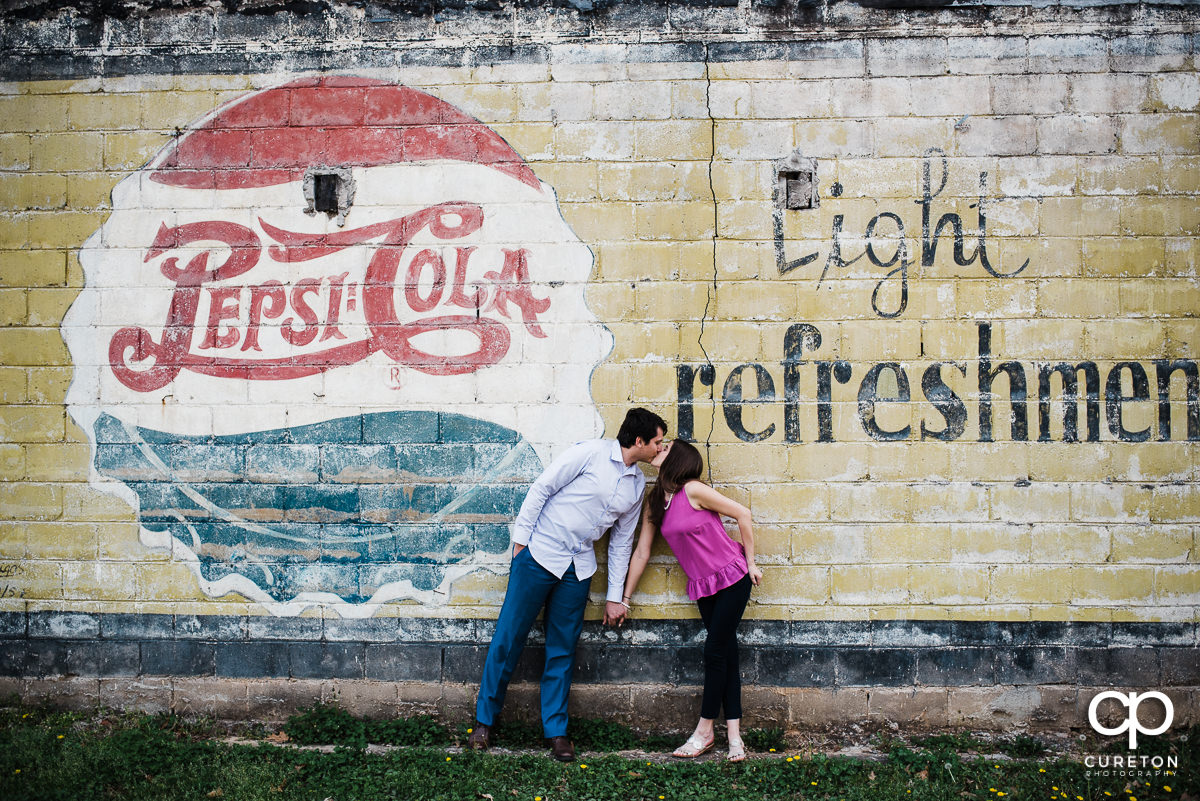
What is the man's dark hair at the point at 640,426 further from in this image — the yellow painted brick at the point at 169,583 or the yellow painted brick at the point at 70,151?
the yellow painted brick at the point at 70,151

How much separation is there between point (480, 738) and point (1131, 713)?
3.88 meters

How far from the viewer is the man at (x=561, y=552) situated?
4.29 meters

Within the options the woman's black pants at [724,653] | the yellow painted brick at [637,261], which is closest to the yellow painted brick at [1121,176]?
the yellow painted brick at [637,261]

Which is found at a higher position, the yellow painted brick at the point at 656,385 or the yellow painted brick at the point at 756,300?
the yellow painted brick at the point at 756,300

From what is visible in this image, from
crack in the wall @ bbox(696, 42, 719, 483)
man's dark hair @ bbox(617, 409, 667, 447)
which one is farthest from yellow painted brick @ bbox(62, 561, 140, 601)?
crack in the wall @ bbox(696, 42, 719, 483)

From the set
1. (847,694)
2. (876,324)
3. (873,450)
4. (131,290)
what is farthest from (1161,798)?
(131,290)

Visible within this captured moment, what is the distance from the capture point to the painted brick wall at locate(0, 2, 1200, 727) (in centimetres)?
461

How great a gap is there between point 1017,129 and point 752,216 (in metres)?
1.72

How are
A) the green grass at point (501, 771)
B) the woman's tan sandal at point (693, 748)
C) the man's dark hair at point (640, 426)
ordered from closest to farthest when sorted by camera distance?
1. the green grass at point (501, 771)
2. the man's dark hair at point (640, 426)
3. the woman's tan sandal at point (693, 748)

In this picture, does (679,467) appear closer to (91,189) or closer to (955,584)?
(955,584)

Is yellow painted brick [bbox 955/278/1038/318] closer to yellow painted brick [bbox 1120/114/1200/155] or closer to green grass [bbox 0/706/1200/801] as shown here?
yellow painted brick [bbox 1120/114/1200/155]

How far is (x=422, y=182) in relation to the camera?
475 cm

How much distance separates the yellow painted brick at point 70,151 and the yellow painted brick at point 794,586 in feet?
16.5

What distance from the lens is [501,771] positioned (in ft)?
13.6
